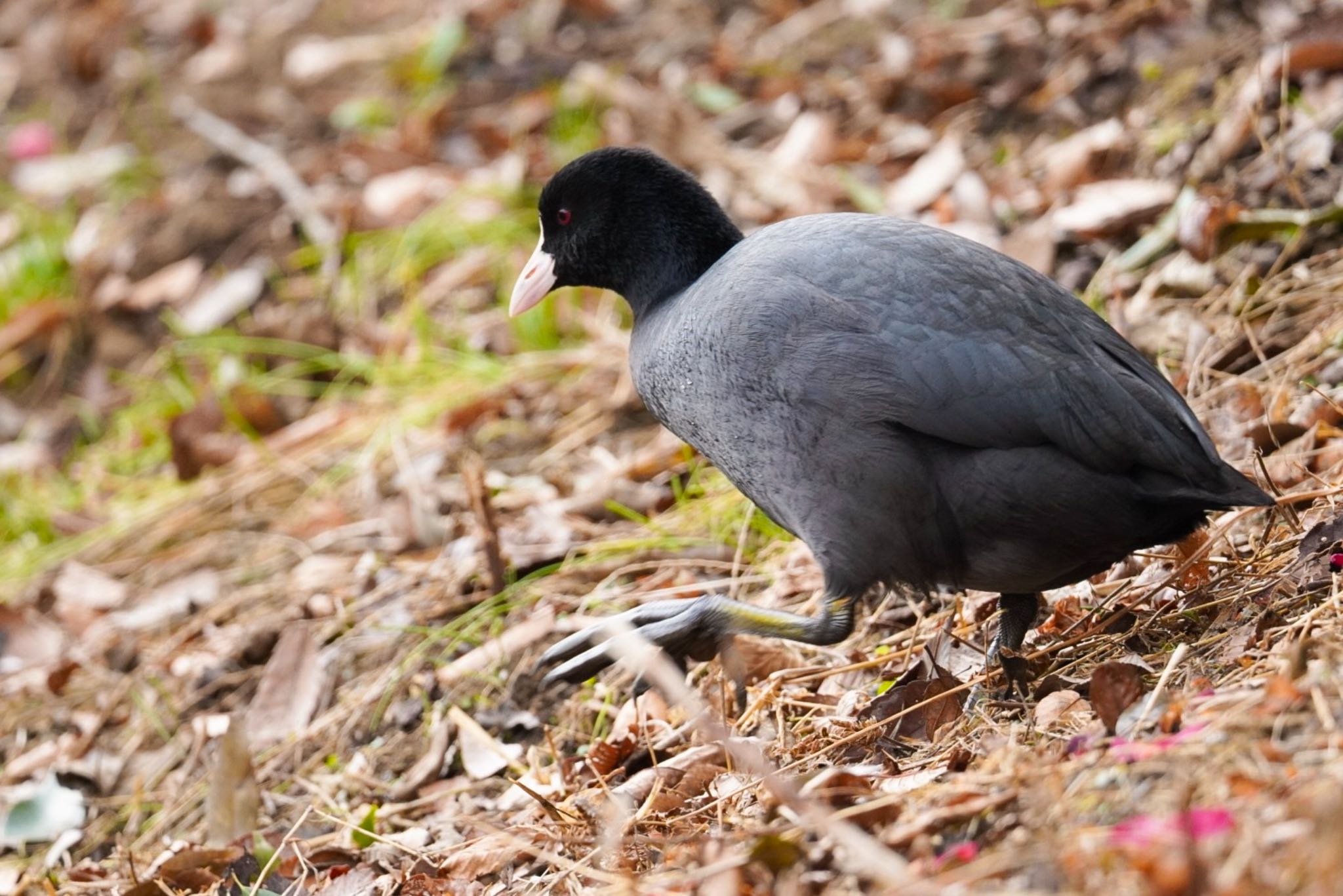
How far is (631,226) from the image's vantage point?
3387 millimetres

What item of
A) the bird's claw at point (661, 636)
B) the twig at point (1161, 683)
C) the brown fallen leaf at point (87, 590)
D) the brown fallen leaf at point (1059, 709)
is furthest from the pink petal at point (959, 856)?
the brown fallen leaf at point (87, 590)

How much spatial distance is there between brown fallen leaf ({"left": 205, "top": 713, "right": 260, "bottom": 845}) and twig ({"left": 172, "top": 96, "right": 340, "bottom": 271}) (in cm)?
295

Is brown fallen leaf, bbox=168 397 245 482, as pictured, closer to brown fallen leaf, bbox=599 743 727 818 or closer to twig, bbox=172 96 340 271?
twig, bbox=172 96 340 271

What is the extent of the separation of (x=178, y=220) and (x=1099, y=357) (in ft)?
16.0

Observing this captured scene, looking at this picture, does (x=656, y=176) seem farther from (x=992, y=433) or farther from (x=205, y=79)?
(x=205, y=79)

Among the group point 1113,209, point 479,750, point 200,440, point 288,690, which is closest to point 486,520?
point 479,750

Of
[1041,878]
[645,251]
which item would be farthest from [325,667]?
[1041,878]

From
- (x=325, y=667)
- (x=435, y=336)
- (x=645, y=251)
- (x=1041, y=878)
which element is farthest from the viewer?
(x=435, y=336)

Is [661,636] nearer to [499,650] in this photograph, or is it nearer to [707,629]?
[707,629]

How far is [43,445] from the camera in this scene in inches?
231

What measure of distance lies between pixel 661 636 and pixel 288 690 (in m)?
1.36

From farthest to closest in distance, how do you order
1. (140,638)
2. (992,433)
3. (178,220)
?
(178,220)
(140,638)
(992,433)

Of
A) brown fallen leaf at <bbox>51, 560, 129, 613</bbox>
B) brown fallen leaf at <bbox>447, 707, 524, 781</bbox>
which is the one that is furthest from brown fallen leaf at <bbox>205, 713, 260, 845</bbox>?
brown fallen leaf at <bbox>51, 560, 129, 613</bbox>

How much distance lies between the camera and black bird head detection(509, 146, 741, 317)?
130 inches
